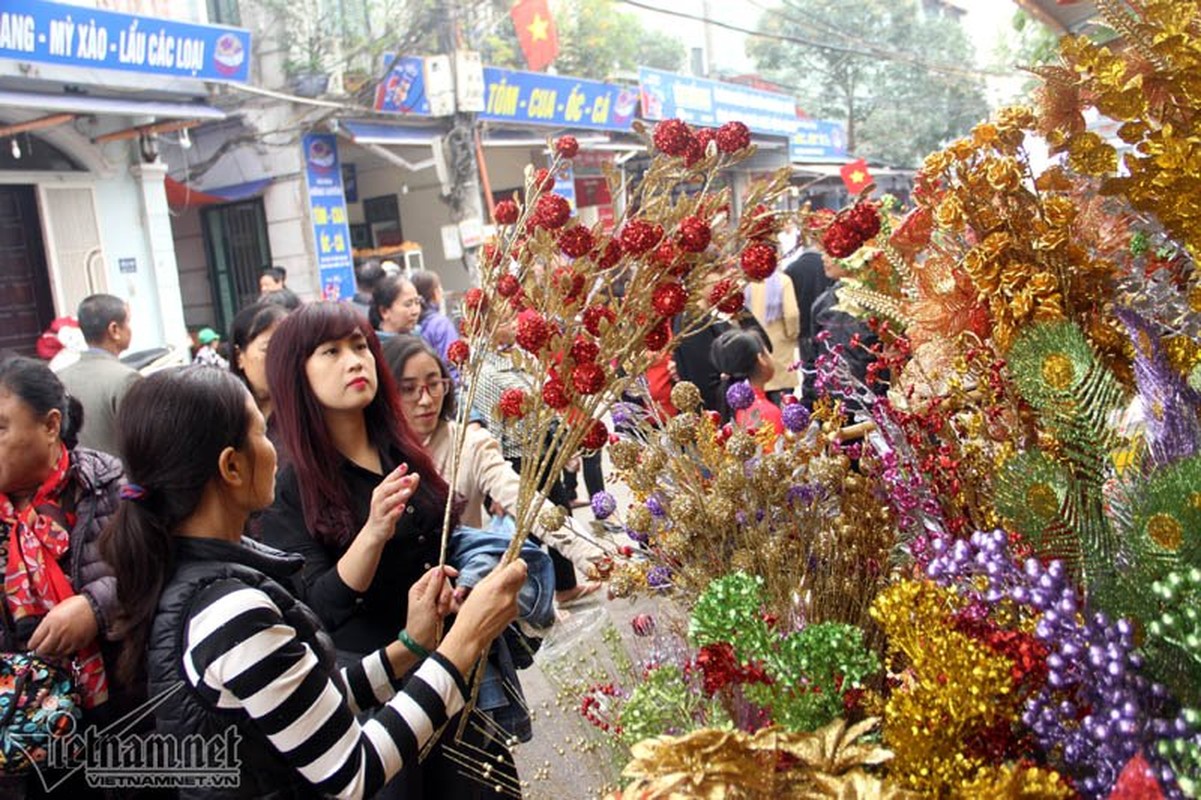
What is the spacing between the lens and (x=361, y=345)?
6.98ft

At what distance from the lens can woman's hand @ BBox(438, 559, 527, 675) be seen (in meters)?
1.48

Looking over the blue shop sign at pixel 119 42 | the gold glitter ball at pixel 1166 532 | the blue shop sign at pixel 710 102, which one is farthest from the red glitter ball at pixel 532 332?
the blue shop sign at pixel 710 102

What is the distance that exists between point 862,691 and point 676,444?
1.36 feet

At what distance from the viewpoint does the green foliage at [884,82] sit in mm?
24656

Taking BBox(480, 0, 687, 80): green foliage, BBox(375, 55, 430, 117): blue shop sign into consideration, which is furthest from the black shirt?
BBox(480, 0, 687, 80): green foliage

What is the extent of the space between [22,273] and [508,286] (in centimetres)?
814

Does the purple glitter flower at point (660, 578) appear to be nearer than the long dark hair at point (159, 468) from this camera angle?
Yes

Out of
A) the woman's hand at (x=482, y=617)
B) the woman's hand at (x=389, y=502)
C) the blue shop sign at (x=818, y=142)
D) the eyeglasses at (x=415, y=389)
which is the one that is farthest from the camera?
the blue shop sign at (x=818, y=142)

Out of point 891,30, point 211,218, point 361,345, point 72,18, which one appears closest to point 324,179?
point 211,218

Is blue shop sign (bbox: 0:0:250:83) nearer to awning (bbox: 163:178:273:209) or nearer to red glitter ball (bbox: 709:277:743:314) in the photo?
awning (bbox: 163:178:273:209)

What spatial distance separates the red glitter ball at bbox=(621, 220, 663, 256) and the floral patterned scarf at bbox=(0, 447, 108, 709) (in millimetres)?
1482

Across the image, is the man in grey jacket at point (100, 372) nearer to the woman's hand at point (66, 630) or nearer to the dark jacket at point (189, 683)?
the woman's hand at point (66, 630)

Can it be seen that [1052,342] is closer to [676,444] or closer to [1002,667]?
[1002,667]

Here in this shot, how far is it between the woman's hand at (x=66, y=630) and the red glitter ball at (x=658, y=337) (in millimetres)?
1379
